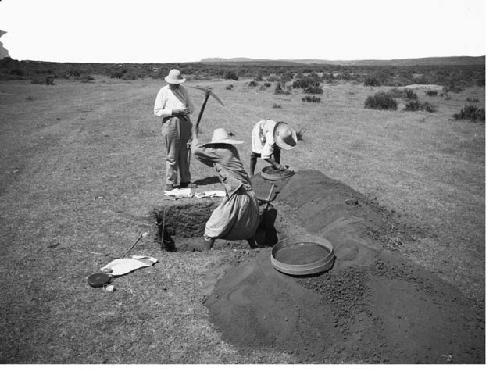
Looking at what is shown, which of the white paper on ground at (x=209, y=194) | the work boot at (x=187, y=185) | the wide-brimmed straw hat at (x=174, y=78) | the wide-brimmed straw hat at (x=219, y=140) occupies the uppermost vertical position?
the wide-brimmed straw hat at (x=174, y=78)

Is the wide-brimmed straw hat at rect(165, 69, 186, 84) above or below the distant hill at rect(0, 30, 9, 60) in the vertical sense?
below

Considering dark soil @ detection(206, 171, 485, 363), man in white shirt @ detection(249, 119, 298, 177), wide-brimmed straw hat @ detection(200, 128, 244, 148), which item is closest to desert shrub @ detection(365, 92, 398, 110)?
man in white shirt @ detection(249, 119, 298, 177)

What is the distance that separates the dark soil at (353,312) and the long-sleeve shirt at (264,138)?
3396mm

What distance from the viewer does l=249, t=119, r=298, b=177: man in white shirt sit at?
799 cm

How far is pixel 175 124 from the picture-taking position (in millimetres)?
8180

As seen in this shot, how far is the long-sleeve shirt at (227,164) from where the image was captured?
5.75m

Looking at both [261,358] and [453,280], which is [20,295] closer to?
[261,358]

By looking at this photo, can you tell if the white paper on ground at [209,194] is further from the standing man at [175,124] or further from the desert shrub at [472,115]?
the desert shrub at [472,115]

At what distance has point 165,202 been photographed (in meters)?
7.78

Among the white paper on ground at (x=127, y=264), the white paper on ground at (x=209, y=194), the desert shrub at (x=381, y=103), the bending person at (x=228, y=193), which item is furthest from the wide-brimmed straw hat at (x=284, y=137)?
the desert shrub at (x=381, y=103)

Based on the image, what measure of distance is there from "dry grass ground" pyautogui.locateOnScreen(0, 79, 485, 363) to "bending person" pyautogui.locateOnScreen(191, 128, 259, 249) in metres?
0.39

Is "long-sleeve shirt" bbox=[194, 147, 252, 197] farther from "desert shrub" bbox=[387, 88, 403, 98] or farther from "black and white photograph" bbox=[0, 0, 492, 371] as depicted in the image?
"desert shrub" bbox=[387, 88, 403, 98]

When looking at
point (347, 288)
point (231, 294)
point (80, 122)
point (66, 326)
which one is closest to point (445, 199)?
point (347, 288)

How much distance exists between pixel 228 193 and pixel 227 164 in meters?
0.41
